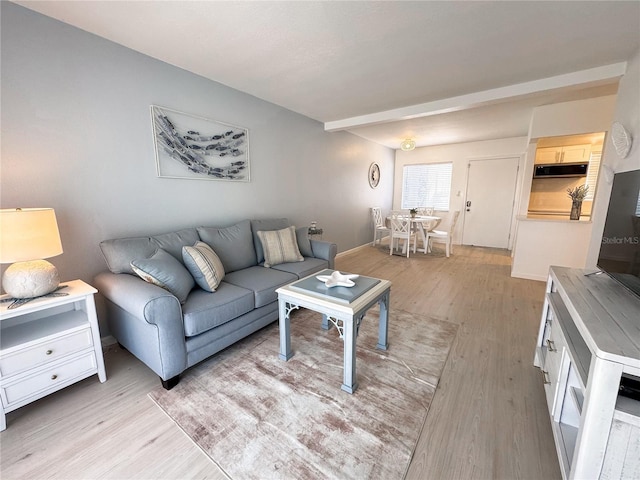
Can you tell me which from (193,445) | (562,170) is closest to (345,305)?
(193,445)

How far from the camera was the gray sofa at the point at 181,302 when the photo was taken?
1577 millimetres

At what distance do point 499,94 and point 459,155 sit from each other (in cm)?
338

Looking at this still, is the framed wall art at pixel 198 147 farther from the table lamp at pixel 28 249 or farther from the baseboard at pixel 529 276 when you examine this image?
the baseboard at pixel 529 276

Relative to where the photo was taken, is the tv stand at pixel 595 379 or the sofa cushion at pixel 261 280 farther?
the sofa cushion at pixel 261 280

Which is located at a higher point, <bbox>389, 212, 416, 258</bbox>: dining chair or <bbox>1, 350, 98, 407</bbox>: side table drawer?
<bbox>389, 212, 416, 258</bbox>: dining chair

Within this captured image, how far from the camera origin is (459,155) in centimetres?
598

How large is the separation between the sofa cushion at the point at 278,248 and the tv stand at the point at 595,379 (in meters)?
2.21

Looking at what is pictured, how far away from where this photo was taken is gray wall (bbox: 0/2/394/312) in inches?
66.3

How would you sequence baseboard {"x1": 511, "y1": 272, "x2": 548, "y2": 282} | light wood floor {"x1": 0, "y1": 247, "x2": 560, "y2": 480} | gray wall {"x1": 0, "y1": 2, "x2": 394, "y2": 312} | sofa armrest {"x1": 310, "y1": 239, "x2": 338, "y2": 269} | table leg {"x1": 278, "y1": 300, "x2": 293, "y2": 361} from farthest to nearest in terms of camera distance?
baseboard {"x1": 511, "y1": 272, "x2": 548, "y2": 282} → sofa armrest {"x1": 310, "y1": 239, "x2": 338, "y2": 269} → table leg {"x1": 278, "y1": 300, "x2": 293, "y2": 361} → gray wall {"x1": 0, "y1": 2, "x2": 394, "y2": 312} → light wood floor {"x1": 0, "y1": 247, "x2": 560, "y2": 480}

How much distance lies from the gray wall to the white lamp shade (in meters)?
0.48

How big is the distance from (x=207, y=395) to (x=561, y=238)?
4.47m

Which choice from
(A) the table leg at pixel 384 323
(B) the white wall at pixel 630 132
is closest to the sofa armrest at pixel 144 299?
(A) the table leg at pixel 384 323

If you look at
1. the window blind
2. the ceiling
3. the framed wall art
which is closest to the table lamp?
the framed wall art

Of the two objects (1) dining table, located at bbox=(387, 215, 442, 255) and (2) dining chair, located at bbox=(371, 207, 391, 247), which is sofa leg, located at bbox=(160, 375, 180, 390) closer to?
(1) dining table, located at bbox=(387, 215, 442, 255)
